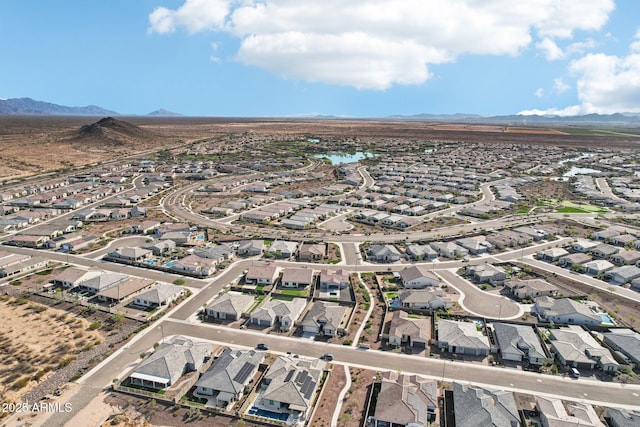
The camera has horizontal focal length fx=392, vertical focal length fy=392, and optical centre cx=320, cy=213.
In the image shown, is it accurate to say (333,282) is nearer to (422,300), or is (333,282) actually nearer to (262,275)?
(262,275)

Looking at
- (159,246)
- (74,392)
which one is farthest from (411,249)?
(74,392)

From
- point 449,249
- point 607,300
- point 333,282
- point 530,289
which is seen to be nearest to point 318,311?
Result: point 333,282

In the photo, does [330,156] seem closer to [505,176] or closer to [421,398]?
[505,176]

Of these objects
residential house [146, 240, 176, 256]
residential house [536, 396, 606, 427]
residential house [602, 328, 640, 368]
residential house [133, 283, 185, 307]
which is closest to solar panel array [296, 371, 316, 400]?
residential house [536, 396, 606, 427]

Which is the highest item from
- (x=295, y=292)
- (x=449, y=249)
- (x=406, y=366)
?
(x=449, y=249)

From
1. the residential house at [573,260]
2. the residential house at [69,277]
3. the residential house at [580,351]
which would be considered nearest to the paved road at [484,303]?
the residential house at [580,351]

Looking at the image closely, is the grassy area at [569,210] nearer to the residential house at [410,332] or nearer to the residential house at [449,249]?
the residential house at [449,249]

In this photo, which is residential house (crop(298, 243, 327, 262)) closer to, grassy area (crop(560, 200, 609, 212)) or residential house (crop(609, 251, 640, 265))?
residential house (crop(609, 251, 640, 265))
